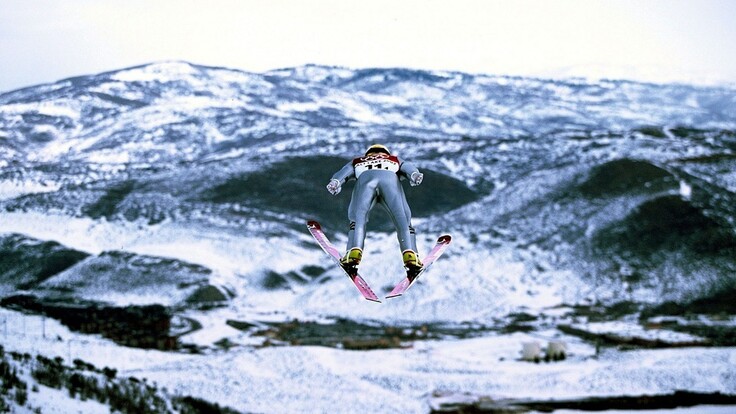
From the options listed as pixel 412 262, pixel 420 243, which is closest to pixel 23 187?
pixel 420 243

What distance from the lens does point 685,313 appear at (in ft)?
328

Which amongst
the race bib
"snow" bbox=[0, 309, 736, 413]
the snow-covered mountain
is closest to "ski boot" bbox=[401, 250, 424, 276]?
the race bib

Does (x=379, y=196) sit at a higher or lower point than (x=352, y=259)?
higher

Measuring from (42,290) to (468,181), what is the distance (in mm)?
87434

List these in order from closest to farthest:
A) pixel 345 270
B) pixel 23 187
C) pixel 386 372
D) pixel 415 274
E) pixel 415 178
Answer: pixel 415 178 < pixel 415 274 < pixel 345 270 < pixel 386 372 < pixel 23 187

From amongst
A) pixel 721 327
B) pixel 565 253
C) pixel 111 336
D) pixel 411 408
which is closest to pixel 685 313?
pixel 721 327

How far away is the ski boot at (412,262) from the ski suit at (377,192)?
0.59 ft

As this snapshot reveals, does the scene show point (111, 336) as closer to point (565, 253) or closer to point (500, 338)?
point (500, 338)

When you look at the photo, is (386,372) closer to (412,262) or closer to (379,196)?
A: (379,196)

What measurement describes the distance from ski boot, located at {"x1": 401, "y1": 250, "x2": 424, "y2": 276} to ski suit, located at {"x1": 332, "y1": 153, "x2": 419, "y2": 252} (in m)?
0.18

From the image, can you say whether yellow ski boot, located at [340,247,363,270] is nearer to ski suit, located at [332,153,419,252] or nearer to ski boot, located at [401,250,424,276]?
ski suit, located at [332,153,419,252]

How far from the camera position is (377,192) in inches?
795

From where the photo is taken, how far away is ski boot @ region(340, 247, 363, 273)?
64.0 feet

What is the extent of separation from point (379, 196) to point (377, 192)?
0.10 meters
